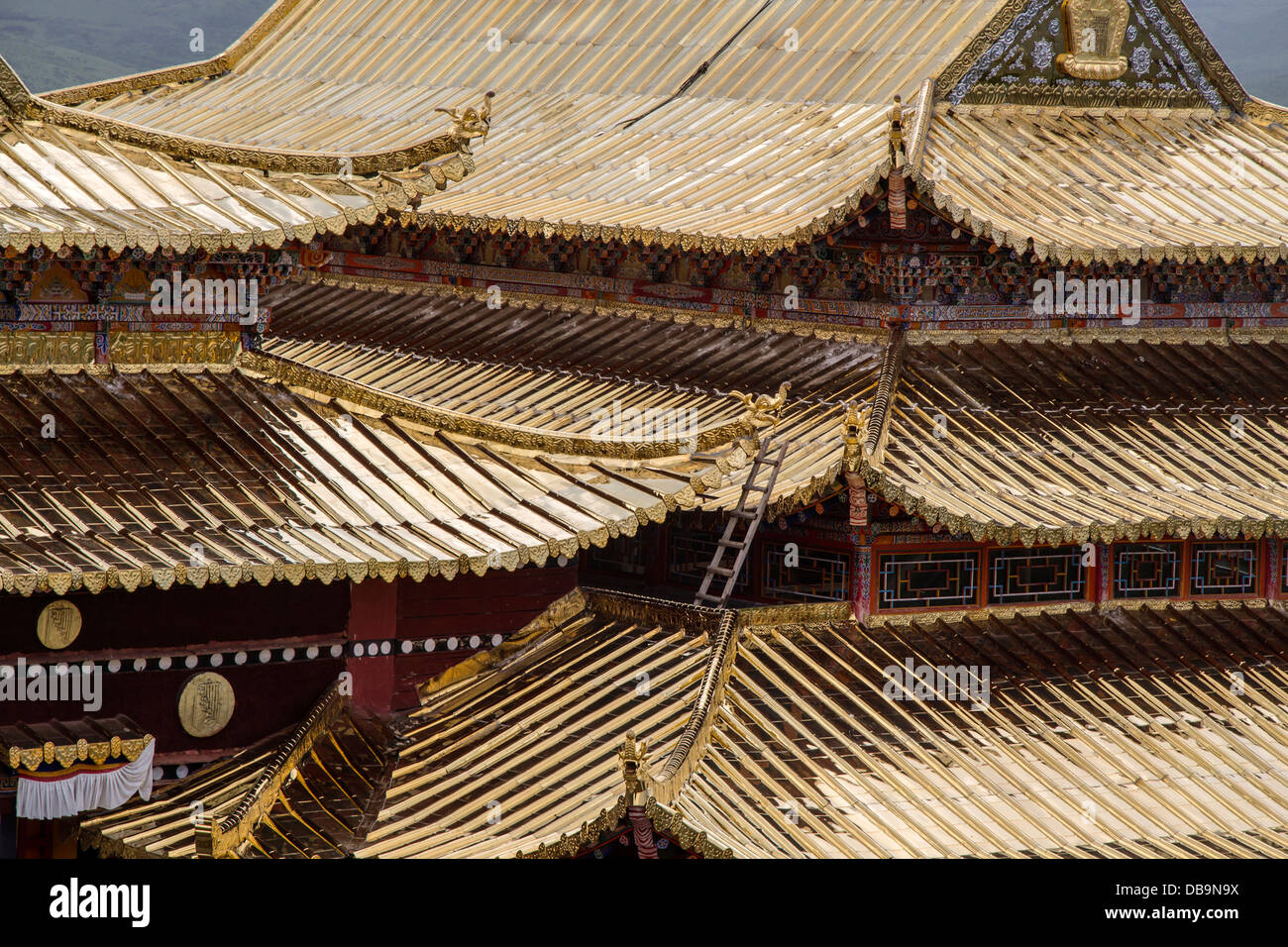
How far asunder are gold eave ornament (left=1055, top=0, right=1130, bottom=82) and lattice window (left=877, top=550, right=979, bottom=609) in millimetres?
6112

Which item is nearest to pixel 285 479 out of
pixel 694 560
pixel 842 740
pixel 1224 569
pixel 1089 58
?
pixel 694 560

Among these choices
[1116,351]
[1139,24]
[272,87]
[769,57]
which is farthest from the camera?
[272,87]

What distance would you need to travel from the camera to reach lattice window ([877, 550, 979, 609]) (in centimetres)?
1584

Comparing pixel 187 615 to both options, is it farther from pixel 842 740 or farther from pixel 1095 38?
pixel 1095 38

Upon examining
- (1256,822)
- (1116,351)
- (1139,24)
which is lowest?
(1256,822)

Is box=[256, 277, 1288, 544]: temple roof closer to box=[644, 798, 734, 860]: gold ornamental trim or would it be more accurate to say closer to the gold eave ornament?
the gold eave ornament

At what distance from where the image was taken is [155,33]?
7162 centimetres

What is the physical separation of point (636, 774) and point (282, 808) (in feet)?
10.9

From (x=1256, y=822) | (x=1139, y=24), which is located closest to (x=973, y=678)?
(x=1256, y=822)

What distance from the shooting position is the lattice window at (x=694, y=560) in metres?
16.5

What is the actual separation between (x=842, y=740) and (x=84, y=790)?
546cm

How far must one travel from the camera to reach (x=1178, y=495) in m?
16.1

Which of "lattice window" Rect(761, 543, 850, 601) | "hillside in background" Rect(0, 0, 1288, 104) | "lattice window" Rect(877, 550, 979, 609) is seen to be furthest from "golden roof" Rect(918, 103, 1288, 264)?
"hillside in background" Rect(0, 0, 1288, 104)

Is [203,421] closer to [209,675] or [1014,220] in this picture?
[209,675]
